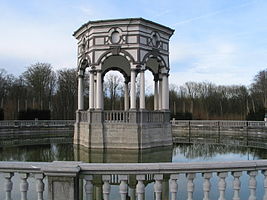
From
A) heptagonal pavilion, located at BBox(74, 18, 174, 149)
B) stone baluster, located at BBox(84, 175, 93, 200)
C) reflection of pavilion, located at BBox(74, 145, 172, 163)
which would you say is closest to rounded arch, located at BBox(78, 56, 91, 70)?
heptagonal pavilion, located at BBox(74, 18, 174, 149)

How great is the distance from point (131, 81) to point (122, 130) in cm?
303

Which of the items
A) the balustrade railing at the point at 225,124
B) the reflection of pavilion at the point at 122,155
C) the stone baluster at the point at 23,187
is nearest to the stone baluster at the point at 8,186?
the stone baluster at the point at 23,187

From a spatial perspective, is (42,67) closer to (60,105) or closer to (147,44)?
(60,105)

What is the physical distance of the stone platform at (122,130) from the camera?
18344mm

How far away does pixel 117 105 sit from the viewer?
195 ft

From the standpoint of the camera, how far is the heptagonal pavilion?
18.6 m

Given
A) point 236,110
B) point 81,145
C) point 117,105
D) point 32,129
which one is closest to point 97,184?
point 81,145

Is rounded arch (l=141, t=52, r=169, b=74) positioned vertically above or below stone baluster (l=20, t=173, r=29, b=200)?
above

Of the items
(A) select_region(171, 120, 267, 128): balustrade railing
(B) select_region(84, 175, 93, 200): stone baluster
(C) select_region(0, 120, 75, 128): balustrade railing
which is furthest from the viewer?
(A) select_region(171, 120, 267, 128): balustrade railing

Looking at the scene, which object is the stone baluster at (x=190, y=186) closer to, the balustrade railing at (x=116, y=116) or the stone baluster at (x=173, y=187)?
the stone baluster at (x=173, y=187)

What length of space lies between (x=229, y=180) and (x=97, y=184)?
4.04 metres

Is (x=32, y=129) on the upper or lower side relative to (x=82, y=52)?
lower

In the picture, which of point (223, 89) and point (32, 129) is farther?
point (223, 89)

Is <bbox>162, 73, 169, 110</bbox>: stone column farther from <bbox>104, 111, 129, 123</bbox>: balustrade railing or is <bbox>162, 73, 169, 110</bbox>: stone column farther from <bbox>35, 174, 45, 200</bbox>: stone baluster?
<bbox>35, 174, 45, 200</bbox>: stone baluster
